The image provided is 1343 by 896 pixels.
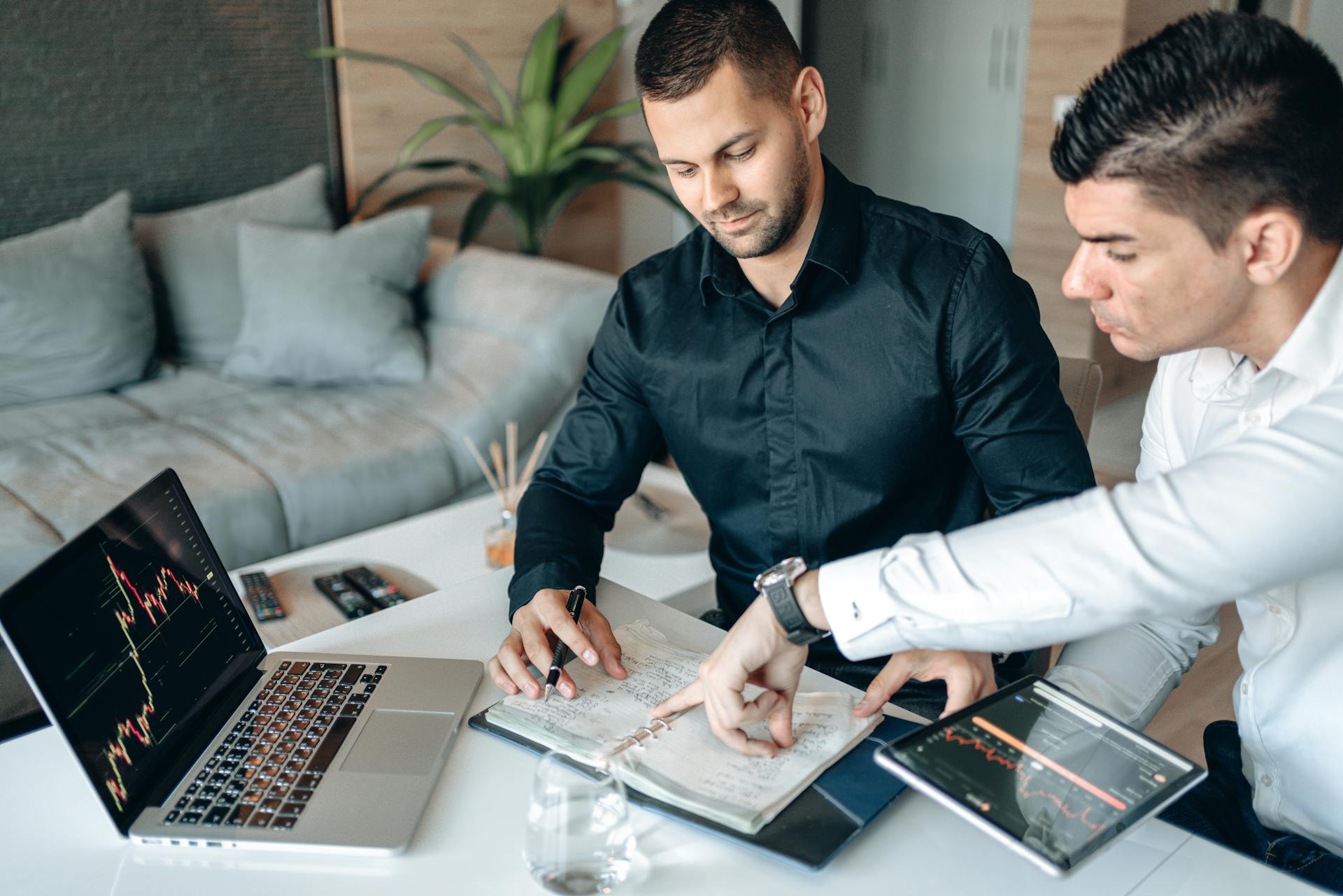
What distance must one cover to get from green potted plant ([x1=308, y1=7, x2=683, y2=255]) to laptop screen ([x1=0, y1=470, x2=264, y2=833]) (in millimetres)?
2599

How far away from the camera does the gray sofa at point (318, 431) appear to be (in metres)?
2.44

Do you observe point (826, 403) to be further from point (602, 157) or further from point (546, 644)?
point (602, 157)

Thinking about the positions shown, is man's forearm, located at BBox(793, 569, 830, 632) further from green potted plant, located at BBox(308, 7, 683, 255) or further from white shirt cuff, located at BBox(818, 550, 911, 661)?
green potted plant, located at BBox(308, 7, 683, 255)

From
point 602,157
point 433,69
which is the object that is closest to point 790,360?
point 602,157

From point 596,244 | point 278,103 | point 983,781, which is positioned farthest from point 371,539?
point 596,244

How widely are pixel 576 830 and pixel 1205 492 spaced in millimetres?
530

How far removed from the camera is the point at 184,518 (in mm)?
1094

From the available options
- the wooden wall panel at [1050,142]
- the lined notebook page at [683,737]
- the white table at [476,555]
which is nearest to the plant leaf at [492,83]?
the wooden wall panel at [1050,142]

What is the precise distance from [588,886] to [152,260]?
288 cm

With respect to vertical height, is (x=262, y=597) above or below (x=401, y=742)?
below

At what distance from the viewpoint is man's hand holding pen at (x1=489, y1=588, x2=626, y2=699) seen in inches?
42.5

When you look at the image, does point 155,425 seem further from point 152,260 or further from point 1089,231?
point 1089,231

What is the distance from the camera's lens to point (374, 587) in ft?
5.62

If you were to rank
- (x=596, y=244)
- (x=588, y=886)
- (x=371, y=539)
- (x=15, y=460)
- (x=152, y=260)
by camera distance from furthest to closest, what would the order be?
(x=596, y=244), (x=152, y=260), (x=15, y=460), (x=371, y=539), (x=588, y=886)
